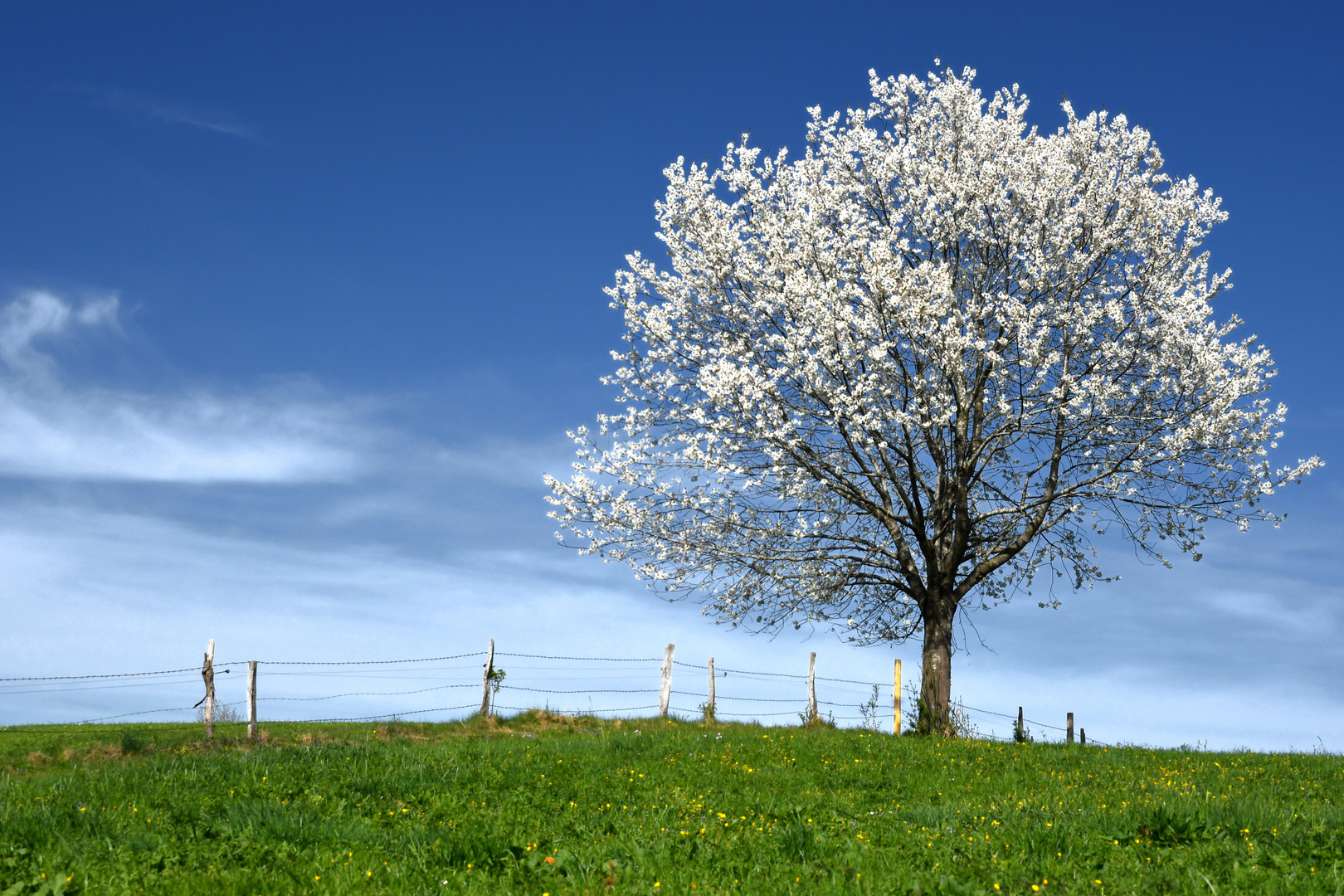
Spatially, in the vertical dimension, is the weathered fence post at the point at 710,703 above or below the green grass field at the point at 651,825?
below

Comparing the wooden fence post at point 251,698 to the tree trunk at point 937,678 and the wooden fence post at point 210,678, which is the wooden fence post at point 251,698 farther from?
the tree trunk at point 937,678

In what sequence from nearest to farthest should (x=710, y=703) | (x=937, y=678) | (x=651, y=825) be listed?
1. (x=651, y=825)
2. (x=937, y=678)
3. (x=710, y=703)

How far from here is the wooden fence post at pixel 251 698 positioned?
20.2 metres

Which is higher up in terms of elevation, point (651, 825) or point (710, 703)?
point (651, 825)

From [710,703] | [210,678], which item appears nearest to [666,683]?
[710,703]

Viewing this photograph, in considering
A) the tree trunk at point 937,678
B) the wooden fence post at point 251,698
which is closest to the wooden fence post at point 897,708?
the tree trunk at point 937,678

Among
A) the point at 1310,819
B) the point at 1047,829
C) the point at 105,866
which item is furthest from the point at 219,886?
the point at 1310,819

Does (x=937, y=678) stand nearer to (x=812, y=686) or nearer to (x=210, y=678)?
(x=812, y=686)

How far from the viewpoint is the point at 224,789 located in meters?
10.6

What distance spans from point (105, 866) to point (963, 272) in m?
18.3

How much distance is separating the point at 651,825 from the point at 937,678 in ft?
40.8

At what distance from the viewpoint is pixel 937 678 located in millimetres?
20219

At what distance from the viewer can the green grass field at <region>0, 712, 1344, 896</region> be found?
24.5ft

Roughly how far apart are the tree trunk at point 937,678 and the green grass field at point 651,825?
14.8ft
